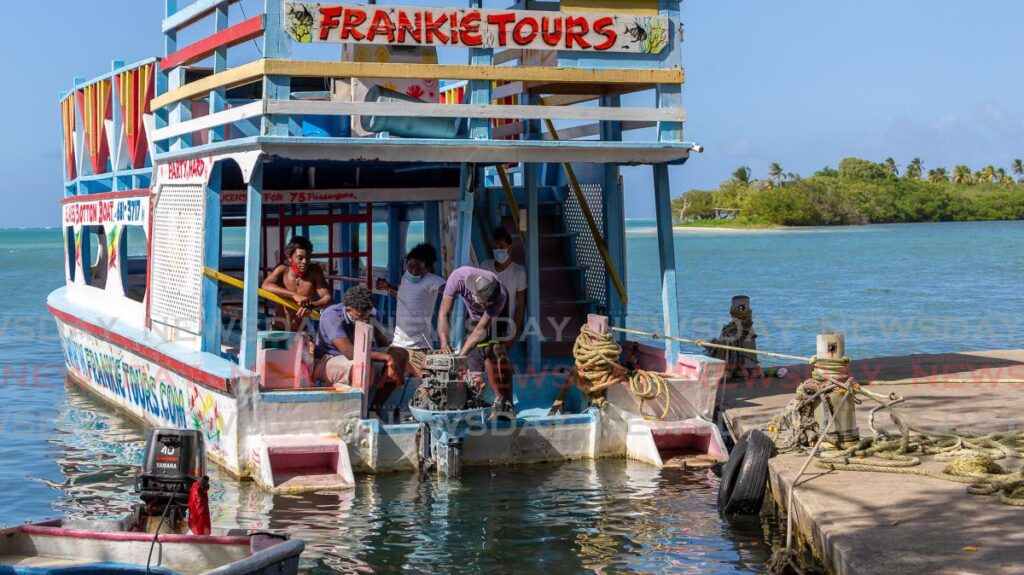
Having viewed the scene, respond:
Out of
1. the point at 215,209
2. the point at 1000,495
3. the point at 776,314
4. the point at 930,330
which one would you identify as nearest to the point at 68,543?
the point at 215,209

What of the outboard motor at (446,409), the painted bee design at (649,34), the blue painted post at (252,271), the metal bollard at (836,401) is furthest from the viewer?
the painted bee design at (649,34)

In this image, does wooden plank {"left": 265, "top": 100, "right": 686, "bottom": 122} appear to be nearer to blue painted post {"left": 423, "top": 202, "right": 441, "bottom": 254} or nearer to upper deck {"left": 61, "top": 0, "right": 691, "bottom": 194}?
upper deck {"left": 61, "top": 0, "right": 691, "bottom": 194}

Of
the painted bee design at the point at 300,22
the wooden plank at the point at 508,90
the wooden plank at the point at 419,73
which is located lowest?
the wooden plank at the point at 419,73

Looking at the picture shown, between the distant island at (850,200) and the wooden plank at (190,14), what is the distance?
388 feet

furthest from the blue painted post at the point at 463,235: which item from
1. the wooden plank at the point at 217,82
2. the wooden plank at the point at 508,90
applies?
the wooden plank at the point at 217,82

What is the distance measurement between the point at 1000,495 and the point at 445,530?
12.5ft

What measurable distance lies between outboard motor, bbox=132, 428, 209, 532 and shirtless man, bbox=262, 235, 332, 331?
4.35 meters

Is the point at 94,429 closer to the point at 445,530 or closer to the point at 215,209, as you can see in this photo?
the point at 215,209

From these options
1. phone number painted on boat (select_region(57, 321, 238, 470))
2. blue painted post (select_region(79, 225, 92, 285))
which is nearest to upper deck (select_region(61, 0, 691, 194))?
phone number painted on boat (select_region(57, 321, 238, 470))

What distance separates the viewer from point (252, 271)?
10883 mm

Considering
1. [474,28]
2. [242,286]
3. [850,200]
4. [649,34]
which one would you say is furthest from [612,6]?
[850,200]

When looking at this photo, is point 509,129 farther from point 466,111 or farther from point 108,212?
point 108,212

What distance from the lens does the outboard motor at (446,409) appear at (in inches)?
410

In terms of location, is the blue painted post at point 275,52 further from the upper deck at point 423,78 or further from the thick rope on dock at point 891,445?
the thick rope on dock at point 891,445
